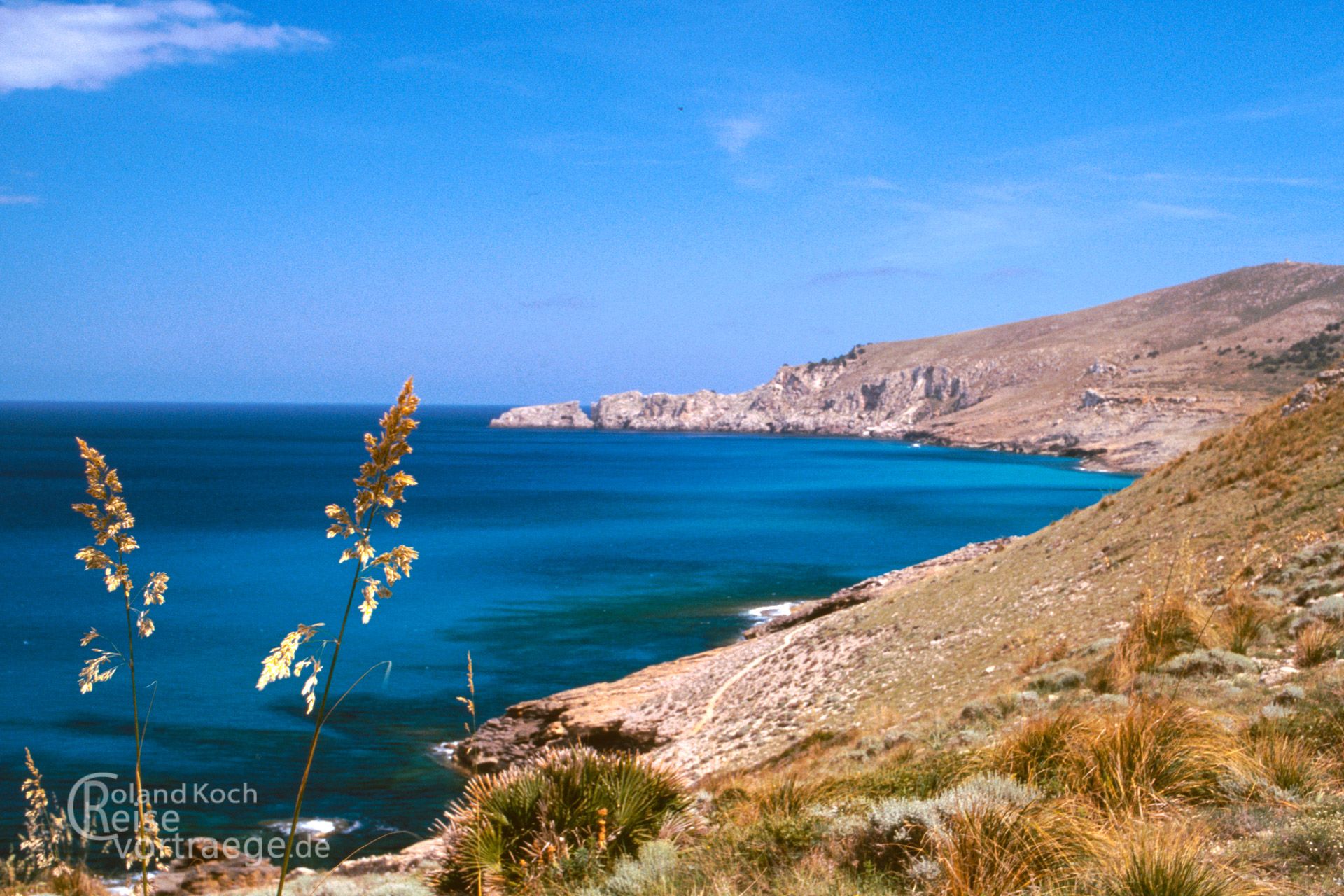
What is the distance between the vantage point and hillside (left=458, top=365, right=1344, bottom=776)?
38.6 ft

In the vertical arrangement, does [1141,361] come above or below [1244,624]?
above

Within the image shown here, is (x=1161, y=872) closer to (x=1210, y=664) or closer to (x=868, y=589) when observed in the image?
(x=1210, y=664)

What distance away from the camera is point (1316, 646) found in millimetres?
7410

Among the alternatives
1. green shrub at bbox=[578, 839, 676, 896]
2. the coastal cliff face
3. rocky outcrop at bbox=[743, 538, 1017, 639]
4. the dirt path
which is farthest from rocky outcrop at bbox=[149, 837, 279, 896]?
the coastal cliff face

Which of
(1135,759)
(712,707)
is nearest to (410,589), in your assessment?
(712,707)

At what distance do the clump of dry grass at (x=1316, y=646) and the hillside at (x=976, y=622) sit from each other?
1822mm

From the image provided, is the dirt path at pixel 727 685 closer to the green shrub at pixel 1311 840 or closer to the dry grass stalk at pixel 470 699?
the dry grass stalk at pixel 470 699

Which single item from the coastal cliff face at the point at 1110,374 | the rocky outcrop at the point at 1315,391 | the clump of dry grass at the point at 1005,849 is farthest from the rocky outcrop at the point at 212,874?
the coastal cliff face at the point at 1110,374

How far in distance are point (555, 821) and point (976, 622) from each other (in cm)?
997

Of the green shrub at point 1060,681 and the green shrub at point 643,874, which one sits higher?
the green shrub at point 643,874

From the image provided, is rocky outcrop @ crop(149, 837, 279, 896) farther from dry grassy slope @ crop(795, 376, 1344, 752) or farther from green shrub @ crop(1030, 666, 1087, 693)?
green shrub @ crop(1030, 666, 1087, 693)

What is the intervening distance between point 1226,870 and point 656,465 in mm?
108258

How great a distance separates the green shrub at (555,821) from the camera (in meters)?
5.41

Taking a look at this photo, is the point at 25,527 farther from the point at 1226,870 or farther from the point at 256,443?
the point at 256,443
